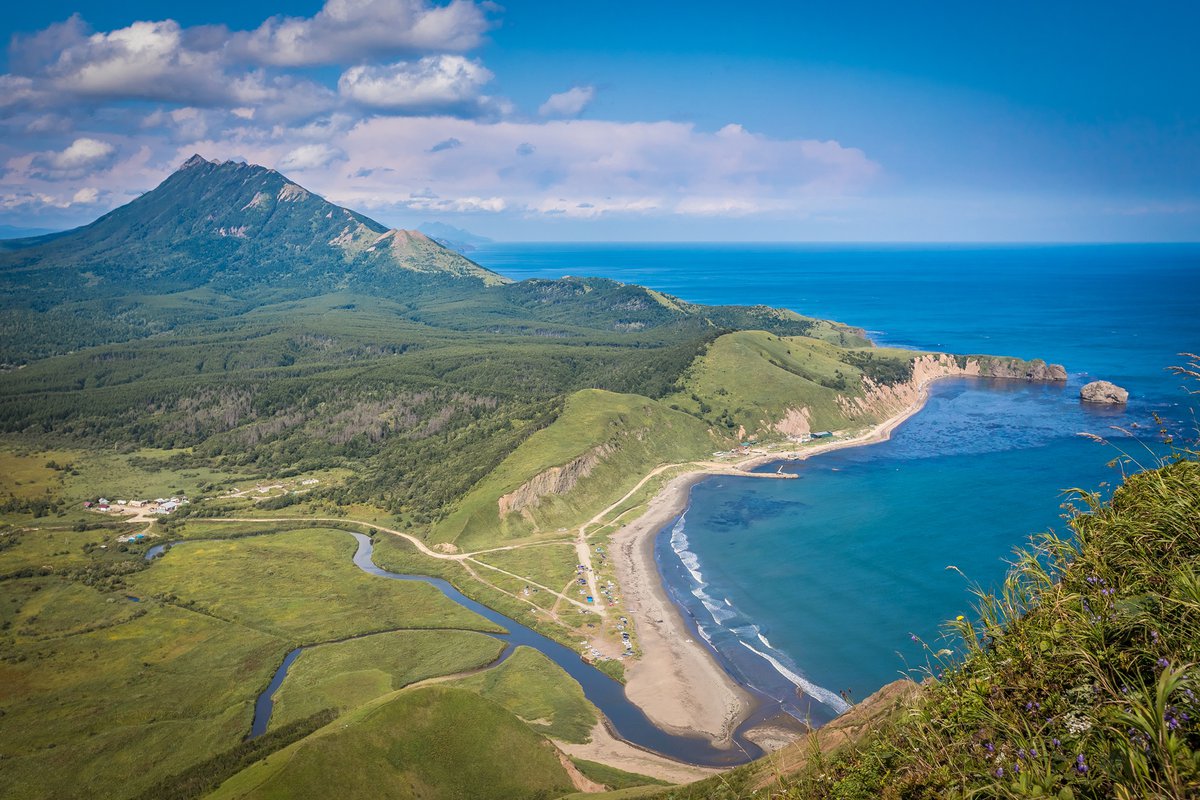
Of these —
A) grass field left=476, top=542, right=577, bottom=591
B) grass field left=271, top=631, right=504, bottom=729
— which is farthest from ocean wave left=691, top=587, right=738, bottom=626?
grass field left=271, top=631, right=504, bottom=729

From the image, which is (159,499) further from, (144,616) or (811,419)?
(811,419)

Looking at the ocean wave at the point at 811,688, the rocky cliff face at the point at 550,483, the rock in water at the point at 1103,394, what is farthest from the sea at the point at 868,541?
the rocky cliff face at the point at 550,483

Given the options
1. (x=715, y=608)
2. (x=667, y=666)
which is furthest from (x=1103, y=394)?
(x=667, y=666)

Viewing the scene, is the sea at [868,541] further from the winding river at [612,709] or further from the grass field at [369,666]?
the grass field at [369,666]

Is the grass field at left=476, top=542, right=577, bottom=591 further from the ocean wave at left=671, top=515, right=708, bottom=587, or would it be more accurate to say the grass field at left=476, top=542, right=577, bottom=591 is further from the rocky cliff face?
the ocean wave at left=671, top=515, right=708, bottom=587

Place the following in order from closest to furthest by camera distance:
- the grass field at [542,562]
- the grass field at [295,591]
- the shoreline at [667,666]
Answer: the shoreline at [667,666], the grass field at [295,591], the grass field at [542,562]

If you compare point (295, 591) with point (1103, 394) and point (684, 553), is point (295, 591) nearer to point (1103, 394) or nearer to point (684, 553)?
point (684, 553)
